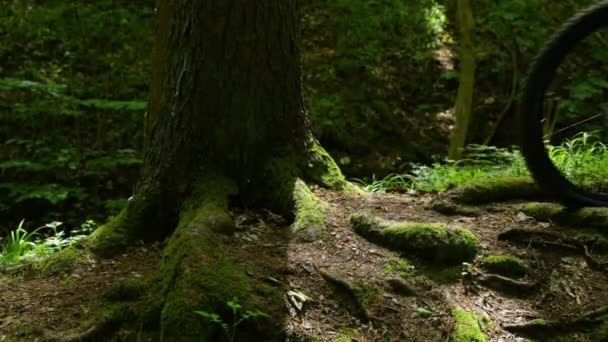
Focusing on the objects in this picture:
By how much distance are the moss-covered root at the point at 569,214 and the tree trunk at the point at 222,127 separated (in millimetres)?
1357

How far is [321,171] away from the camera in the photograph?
13.2ft

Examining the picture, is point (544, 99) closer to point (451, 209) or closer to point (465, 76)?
point (451, 209)

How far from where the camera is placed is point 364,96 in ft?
Result: 30.1

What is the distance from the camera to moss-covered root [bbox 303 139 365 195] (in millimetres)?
3950

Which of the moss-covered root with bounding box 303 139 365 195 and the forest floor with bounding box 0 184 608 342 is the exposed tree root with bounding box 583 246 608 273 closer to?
the forest floor with bounding box 0 184 608 342

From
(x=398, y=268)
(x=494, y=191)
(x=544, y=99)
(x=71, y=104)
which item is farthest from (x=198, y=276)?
(x=71, y=104)

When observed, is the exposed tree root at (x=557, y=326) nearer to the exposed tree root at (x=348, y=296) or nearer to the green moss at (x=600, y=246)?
the green moss at (x=600, y=246)

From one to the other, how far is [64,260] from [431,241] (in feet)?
7.21

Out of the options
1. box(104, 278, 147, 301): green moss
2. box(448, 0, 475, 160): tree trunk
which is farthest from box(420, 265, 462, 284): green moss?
box(448, 0, 475, 160): tree trunk

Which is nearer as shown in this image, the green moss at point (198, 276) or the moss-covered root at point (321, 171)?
→ the green moss at point (198, 276)

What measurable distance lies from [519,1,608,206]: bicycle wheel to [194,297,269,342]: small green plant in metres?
1.92

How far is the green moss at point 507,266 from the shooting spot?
3.08 metres

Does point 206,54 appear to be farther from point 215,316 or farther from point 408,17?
point 408,17

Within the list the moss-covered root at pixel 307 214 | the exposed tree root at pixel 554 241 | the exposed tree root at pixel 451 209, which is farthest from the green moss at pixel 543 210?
the moss-covered root at pixel 307 214
